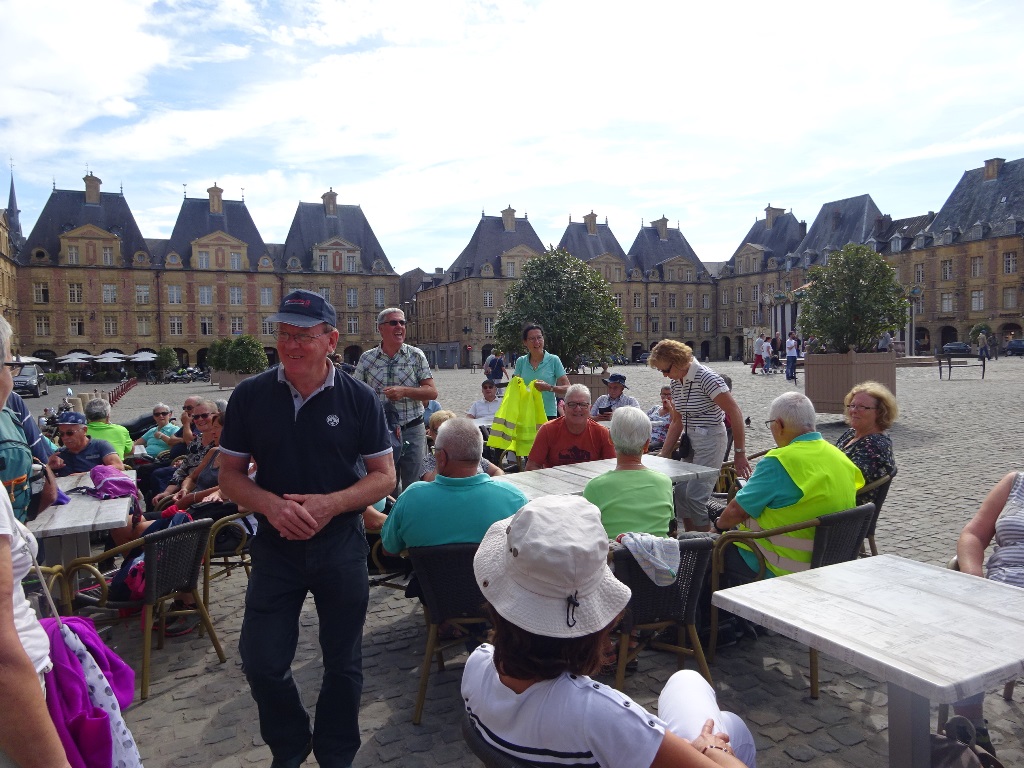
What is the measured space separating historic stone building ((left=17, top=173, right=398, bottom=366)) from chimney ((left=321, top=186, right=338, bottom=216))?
0.31ft

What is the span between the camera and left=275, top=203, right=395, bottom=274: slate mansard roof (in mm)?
59188

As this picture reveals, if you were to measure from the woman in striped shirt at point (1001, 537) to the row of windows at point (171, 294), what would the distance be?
1996 inches

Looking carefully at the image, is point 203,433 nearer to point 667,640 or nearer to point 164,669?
point 164,669

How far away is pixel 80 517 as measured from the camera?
13.4 ft

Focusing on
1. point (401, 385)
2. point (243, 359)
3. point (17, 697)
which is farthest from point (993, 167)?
point (17, 697)

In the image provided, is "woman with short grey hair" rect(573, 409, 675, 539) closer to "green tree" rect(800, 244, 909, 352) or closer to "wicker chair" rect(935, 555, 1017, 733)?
"wicker chair" rect(935, 555, 1017, 733)

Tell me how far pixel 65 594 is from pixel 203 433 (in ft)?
7.66

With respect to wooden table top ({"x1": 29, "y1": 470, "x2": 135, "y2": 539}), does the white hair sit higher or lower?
higher

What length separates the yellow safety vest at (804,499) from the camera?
355 cm

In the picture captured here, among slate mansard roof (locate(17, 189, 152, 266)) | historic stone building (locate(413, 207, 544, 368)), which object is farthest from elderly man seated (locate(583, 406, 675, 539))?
slate mansard roof (locate(17, 189, 152, 266))

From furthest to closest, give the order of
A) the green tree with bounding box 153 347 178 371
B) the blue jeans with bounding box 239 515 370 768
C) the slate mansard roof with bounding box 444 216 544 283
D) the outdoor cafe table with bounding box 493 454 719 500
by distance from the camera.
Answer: the slate mansard roof with bounding box 444 216 544 283
the green tree with bounding box 153 347 178 371
the outdoor cafe table with bounding box 493 454 719 500
the blue jeans with bounding box 239 515 370 768

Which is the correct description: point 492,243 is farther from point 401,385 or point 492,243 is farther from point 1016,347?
point 401,385

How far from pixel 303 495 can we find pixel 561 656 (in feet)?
4.58

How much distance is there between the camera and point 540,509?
61.2 inches
